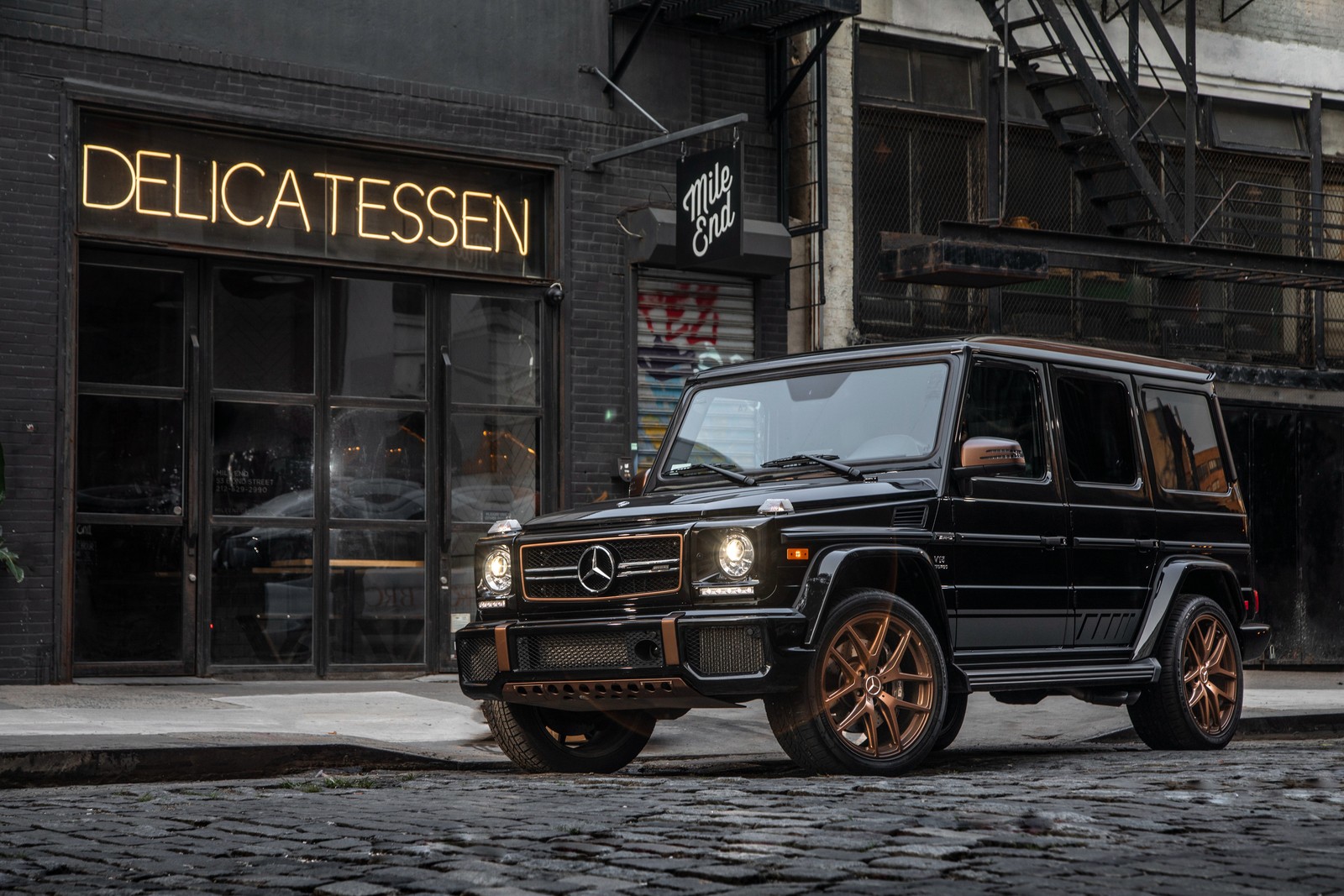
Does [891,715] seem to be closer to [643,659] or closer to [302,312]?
[643,659]

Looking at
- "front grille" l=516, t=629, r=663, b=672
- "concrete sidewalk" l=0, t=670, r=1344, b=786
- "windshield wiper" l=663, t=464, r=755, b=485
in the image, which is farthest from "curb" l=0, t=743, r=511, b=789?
"windshield wiper" l=663, t=464, r=755, b=485

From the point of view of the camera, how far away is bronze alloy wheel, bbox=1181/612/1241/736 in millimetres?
9312

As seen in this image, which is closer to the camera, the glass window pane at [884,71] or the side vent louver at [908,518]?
the side vent louver at [908,518]

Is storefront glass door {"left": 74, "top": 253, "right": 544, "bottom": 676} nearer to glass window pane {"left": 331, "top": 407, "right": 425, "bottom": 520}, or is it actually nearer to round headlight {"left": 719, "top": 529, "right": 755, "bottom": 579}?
glass window pane {"left": 331, "top": 407, "right": 425, "bottom": 520}

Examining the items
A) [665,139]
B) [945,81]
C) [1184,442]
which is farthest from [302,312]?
[1184,442]

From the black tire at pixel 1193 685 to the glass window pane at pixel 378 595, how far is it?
6.54m

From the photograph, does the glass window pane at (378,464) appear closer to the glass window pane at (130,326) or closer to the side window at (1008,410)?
the glass window pane at (130,326)

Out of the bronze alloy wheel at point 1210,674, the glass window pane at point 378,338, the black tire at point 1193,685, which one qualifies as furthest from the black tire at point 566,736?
the glass window pane at point 378,338

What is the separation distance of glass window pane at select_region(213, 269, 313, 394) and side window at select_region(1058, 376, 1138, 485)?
6.80 m

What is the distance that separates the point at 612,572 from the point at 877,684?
1211 mm

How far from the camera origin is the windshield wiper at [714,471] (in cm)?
802

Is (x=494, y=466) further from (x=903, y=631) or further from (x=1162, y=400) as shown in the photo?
(x=903, y=631)

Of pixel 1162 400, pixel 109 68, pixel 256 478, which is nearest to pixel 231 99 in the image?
pixel 109 68

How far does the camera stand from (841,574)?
24.2ft
